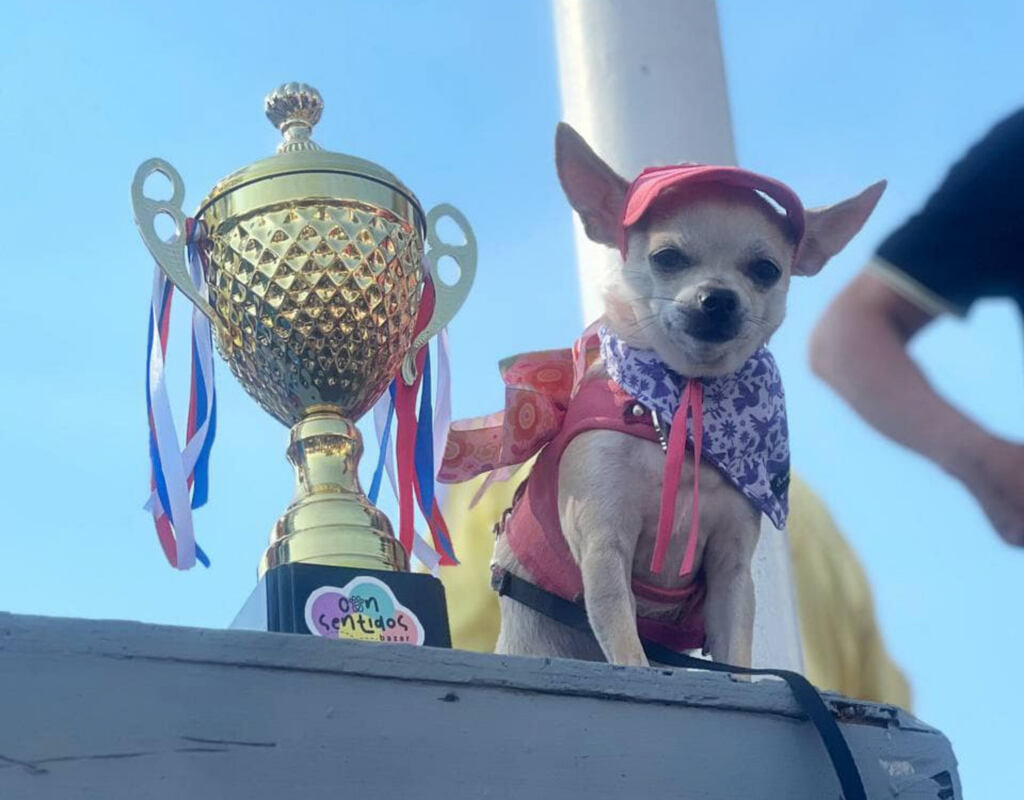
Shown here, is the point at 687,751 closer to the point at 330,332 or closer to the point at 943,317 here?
the point at 943,317

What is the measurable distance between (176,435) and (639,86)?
1383 mm

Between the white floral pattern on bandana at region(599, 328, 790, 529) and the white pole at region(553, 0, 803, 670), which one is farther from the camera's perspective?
the white pole at region(553, 0, 803, 670)

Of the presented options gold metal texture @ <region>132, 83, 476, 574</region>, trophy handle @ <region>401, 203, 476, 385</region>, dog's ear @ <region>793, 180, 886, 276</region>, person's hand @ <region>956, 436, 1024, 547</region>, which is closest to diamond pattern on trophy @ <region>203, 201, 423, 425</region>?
gold metal texture @ <region>132, 83, 476, 574</region>

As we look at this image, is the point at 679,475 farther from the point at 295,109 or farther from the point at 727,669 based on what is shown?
the point at 295,109

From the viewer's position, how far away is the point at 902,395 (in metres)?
1.34

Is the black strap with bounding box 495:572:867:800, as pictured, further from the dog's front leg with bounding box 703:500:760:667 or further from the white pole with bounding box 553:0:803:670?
the white pole with bounding box 553:0:803:670

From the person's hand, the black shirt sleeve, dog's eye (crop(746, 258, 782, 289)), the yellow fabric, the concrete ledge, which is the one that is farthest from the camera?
the yellow fabric

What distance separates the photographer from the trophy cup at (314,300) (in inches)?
68.3

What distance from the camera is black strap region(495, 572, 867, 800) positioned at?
1290mm

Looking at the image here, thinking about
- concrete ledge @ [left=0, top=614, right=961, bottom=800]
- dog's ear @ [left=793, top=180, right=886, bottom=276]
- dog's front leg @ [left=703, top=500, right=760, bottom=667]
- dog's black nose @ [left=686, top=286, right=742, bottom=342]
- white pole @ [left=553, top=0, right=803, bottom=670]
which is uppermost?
white pole @ [left=553, top=0, right=803, bottom=670]

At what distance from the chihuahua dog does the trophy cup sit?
0.22 meters

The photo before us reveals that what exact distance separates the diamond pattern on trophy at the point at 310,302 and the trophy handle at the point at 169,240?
3 cm

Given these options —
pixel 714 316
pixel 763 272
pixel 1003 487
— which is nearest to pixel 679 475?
pixel 714 316

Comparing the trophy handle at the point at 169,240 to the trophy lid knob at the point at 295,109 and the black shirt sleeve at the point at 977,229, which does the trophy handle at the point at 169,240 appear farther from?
the black shirt sleeve at the point at 977,229
